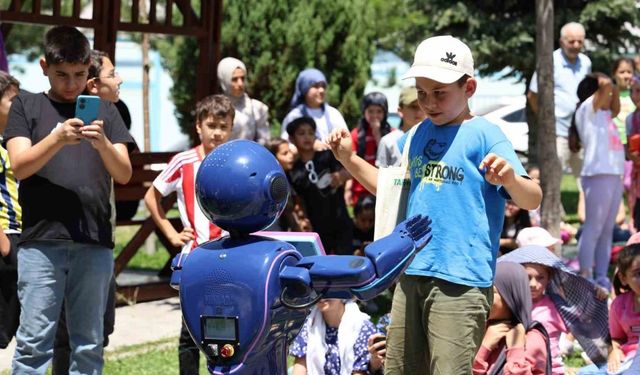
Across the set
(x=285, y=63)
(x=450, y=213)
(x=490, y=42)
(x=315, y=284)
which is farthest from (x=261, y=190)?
(x=490, y=42)

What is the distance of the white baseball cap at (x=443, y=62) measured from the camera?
402 centimetres

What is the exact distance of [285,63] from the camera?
1548 centimetres

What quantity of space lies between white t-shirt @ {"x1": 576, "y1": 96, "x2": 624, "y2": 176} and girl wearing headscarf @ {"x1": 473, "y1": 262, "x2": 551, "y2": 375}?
380 cm

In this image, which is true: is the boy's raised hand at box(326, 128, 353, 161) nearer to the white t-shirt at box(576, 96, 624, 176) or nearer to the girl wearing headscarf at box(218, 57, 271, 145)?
the girl wearing headscarf at box(218, 57, 271, 145)

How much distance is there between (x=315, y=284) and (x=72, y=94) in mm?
1955

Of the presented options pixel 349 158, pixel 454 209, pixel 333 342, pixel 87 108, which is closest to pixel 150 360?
pixel 333 342

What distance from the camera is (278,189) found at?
11.4 feet

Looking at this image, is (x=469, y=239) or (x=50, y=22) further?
(x=50, y=22)

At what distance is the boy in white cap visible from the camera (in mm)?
4012

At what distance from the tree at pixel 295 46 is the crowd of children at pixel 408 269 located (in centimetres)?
823

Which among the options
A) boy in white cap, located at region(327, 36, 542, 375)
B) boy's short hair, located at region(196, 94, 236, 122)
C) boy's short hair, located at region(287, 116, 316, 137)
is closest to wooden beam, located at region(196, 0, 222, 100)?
boy's short hair, located at region(287, 116, 316, 137)

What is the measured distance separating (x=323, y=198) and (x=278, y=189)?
4.88 metres

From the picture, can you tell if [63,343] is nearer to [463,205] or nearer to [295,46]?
[463,205]

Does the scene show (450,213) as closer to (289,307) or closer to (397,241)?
(397,241)
